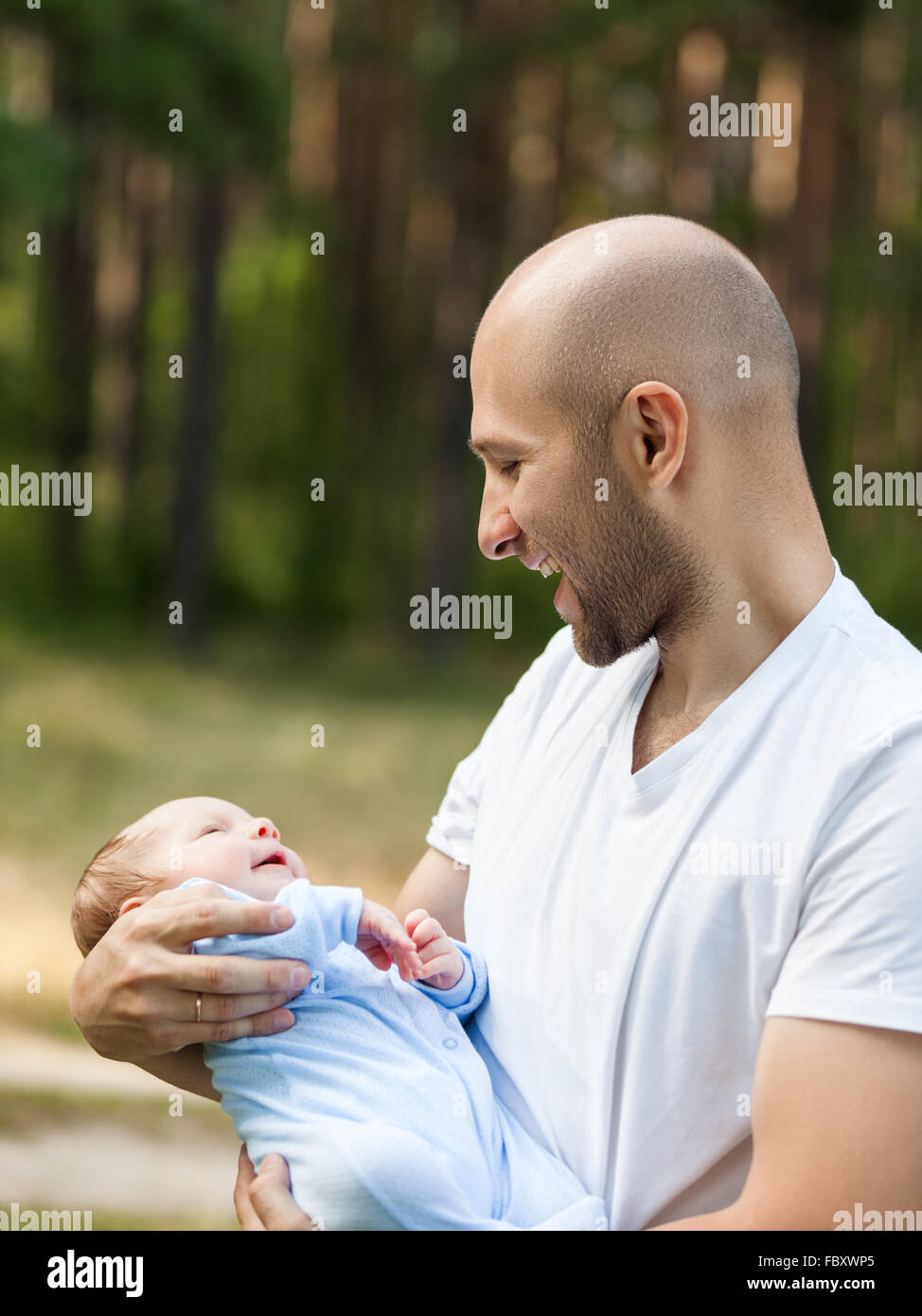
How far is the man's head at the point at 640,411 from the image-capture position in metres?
1.56

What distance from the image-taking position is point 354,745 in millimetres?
9641

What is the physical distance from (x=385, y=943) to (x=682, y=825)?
43cm

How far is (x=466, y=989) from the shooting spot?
1729mm

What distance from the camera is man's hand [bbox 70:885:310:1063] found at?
5.32ft

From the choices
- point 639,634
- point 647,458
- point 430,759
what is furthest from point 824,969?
point 430,759

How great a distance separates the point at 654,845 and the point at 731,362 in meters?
0.55

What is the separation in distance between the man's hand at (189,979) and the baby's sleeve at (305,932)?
2cm

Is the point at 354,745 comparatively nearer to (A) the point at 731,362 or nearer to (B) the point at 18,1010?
(B) the point at 18,1010

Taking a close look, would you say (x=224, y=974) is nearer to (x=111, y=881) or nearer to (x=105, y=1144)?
(x=111, y=881)

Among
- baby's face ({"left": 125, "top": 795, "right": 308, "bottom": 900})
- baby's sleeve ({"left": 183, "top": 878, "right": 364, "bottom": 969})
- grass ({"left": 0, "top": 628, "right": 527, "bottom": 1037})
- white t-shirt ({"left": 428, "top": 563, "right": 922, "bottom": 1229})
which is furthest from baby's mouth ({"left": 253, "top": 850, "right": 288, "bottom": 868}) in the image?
grass ({"left": 0, "top": 628, "right": 527, "bottom": 1037})

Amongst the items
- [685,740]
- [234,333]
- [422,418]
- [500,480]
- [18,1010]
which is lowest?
[18,1010]

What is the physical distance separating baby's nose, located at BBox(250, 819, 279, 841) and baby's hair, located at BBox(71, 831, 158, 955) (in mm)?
137

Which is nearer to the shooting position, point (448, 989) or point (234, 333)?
point (448, 989)

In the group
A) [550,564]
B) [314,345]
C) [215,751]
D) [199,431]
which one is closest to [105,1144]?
[550,564]
